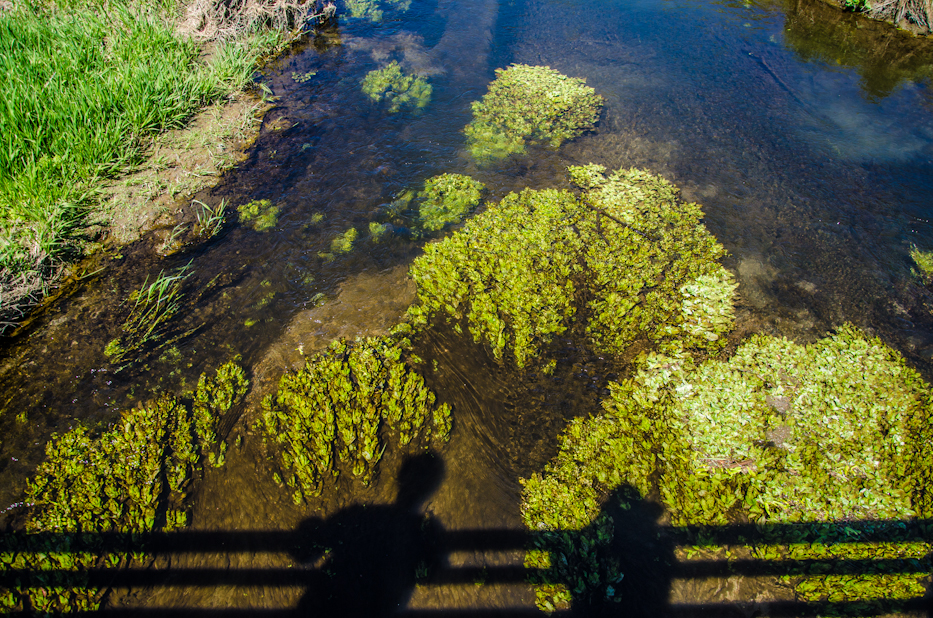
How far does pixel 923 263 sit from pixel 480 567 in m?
5.64

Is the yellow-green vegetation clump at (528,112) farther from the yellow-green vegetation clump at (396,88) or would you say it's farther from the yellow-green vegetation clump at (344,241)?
the yellow-green vegetation clump at (344,241)

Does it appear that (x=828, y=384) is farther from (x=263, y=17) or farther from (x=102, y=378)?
(x=263, y=17)

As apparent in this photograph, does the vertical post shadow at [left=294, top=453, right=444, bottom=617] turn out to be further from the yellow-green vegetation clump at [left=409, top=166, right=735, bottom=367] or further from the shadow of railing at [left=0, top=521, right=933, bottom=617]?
the yellow-green vegetation clump at [left=409, top=166, right=735, bottom=367]

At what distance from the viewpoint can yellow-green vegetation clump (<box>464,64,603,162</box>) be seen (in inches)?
241

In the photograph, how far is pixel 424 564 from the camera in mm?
2861

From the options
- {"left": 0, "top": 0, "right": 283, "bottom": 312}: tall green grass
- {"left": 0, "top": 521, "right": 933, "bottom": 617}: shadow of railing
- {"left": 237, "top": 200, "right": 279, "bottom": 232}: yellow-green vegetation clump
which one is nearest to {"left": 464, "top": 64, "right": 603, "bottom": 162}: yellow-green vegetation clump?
{"left": 237, "top": 200, "right": 279, "bottom": 232}: yellow-green vegetation clump

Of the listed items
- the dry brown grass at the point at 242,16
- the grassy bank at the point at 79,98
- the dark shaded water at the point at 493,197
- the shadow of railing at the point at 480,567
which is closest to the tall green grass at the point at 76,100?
the grassy bank at the point at 79,98

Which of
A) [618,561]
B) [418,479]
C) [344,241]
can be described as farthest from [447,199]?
[618,561]

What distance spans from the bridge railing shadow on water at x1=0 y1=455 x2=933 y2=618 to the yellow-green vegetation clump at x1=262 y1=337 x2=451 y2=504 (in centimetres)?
41

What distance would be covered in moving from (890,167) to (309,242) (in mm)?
7724

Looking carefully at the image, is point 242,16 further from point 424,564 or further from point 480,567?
point 480,567

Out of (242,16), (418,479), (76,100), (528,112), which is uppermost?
(242,16)

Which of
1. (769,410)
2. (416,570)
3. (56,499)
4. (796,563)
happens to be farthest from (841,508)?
(56,499)

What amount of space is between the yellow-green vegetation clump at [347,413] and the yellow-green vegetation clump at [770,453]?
116 cm
